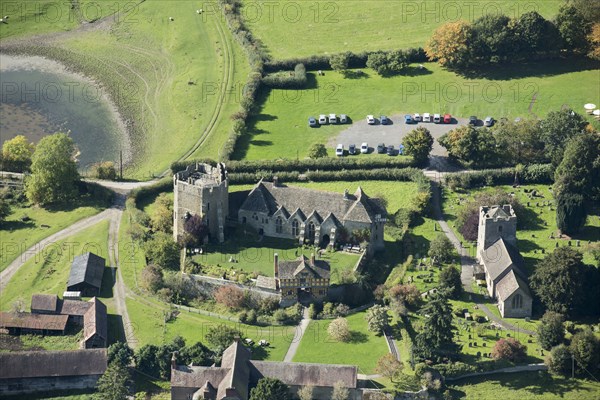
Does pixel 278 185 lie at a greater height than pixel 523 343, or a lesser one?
greater

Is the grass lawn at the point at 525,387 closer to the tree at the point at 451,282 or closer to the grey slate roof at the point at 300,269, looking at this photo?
the tree at the point at 451,282

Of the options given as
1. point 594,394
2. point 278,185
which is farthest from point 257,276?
point 594,394

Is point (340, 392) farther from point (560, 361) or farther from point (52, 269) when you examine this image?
point (52, 269)

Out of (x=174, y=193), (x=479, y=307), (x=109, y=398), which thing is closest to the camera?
(x=109, y=398)

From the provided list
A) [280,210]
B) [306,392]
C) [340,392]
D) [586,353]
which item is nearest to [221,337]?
[306,392]

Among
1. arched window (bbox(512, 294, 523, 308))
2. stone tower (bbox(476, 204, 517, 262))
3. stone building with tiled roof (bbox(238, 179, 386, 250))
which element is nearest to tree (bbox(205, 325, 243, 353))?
stone building with tiled roof (bbox(238, 179, 386, 250))

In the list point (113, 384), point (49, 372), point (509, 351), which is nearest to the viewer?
point (113, 384)

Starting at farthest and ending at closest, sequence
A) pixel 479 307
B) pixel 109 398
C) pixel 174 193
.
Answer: pixel 174 193 → pixel 479 307 → pixel 109 398

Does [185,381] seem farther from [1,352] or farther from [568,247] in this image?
[568,247]
